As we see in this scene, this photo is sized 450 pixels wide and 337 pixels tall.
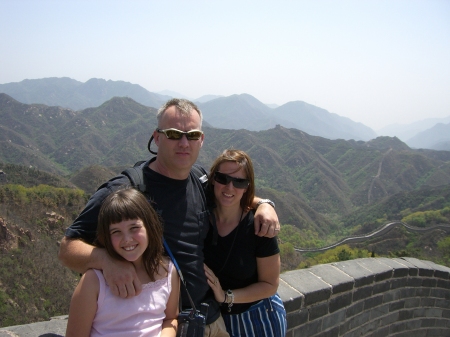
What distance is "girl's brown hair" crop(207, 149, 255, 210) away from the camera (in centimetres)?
203

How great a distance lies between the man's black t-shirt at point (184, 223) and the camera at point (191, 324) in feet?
0.31

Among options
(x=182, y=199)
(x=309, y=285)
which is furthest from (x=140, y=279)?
(x=309, y=285)

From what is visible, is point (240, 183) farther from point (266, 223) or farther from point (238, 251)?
point (238, 251)

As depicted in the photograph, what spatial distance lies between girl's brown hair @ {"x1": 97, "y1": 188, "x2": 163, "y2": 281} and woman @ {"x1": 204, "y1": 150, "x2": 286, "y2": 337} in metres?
0.42

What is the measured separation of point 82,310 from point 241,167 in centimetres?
104

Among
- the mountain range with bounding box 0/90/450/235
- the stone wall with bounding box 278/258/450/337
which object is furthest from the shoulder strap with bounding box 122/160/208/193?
the mountain range with bounding box 0/90/450/235

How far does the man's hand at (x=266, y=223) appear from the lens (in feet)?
6.48

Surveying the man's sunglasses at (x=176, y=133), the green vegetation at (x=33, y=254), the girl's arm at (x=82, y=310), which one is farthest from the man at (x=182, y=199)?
the green vegetation at (x=33, y=254)

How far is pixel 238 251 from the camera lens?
2.01 metres

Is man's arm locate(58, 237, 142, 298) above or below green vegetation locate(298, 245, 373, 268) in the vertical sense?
above

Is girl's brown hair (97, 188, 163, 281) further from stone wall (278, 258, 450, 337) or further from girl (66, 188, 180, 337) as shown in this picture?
stone wall (278, 258, 450, 337)

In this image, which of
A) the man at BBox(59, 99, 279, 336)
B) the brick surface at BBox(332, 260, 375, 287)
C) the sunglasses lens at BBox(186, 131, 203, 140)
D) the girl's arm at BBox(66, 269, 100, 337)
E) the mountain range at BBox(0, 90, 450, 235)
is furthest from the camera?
the mountain range at BBox(0, 90, 450, 235)

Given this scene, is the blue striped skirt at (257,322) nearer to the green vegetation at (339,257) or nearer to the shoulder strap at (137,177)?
the shoulder strap at (137,177)

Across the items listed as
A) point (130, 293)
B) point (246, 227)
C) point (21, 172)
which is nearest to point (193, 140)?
point (246, 227)
